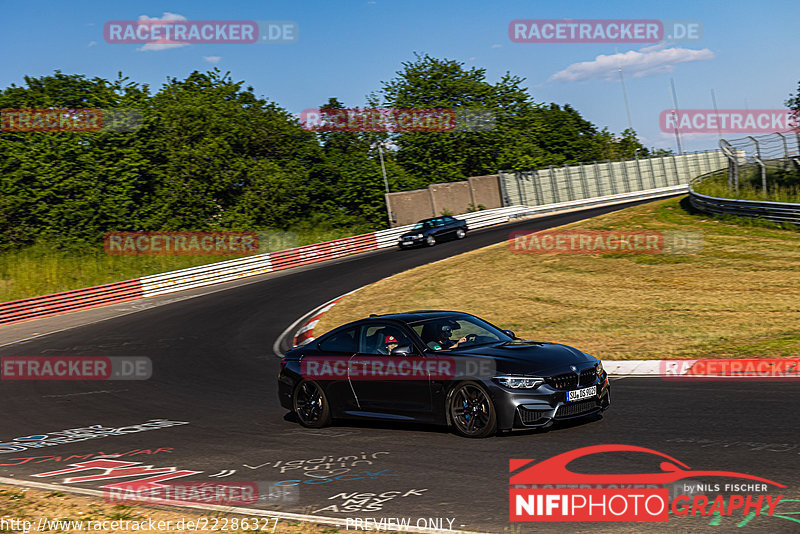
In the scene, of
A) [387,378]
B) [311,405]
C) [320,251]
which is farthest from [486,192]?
[387,378]

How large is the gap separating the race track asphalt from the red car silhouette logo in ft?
0.41

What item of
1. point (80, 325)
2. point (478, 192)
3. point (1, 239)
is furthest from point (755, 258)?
point (1, 239)

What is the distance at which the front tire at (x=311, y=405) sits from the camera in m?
10.2

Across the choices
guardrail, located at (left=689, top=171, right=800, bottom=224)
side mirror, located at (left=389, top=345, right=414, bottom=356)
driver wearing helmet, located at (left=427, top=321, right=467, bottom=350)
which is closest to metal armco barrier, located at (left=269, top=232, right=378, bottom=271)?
guardrail, located at (left=689, top=171, right=800, bottom=224)

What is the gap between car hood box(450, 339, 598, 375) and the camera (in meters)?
8.40

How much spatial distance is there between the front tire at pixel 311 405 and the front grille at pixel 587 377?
3400 millimetres

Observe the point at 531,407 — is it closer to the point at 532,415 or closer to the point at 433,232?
the point at 532,415

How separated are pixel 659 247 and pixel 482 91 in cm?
4248

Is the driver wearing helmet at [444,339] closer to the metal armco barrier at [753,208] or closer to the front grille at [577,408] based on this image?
the front grille at [577,408]

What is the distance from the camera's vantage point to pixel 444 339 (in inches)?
372

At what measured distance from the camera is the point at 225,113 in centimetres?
5956

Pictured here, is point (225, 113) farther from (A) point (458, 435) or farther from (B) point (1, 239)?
(A) point (458, 435)

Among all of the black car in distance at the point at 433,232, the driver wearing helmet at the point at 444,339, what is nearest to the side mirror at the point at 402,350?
the driver wearing helmet at the point at 444,339

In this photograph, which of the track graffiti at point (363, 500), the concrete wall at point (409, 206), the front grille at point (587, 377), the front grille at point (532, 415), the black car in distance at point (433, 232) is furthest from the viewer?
the concrete wall at point (409, 206)
